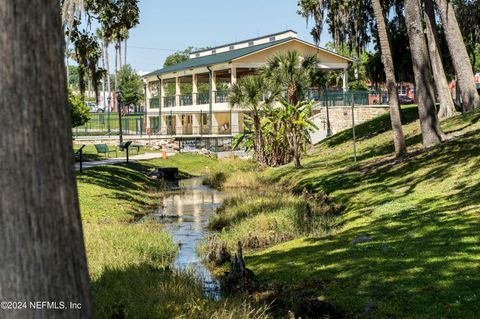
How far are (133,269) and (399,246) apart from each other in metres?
4.34

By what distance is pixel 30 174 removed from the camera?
11.7ft

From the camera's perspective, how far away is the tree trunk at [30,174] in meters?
3.57

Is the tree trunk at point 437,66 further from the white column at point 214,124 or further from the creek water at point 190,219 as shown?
the white column at point 214,124

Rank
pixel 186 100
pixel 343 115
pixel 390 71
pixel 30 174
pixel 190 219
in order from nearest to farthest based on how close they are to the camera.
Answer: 1. pixel 30 174
2. pixel 190 219
3. pixel 390 71
4. pixel 343 115
5. pixel 186 100

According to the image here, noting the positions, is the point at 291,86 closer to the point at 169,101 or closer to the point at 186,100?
the point at 186,100

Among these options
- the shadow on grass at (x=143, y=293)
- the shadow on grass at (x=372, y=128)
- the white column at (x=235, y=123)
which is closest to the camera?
the shadow on grass at (x=143, y=293)

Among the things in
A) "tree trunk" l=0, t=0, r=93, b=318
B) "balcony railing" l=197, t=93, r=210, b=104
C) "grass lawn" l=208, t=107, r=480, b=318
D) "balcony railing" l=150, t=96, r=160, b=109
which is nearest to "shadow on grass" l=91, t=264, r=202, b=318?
"grass lawn" l=208, t=107, r=480, b=318

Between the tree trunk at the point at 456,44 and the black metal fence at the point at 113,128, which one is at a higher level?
the tree trunk at the point at 456,44

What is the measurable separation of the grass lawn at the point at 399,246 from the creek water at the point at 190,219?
38.6 inches

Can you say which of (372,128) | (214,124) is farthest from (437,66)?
(214,124)

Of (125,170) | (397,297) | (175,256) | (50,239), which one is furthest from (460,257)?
(125,170)

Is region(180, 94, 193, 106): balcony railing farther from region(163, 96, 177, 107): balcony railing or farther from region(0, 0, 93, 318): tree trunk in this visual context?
region(0, 0, 93, 318): tree trunk

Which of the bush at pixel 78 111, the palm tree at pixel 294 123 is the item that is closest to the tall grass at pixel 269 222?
the palm tree at pixel 294 123

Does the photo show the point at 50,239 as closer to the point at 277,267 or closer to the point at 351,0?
the point at 277,267
